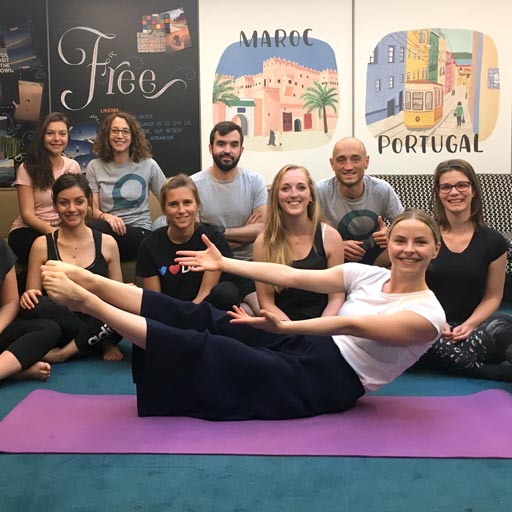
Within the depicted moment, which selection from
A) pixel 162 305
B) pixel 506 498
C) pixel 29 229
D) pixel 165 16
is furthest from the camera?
pixel 165 16

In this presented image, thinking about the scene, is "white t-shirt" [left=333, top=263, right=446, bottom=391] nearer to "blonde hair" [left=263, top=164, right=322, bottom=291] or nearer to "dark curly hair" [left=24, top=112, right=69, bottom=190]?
"blonde hair" [left=263, top=164, right=322, bottom=291]

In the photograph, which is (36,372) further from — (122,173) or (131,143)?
(131,143)

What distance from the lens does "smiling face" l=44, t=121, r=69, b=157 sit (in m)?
3.63

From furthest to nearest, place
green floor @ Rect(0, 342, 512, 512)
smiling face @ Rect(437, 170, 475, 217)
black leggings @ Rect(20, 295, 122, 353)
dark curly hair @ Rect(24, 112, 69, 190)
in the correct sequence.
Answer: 1. dark curly hair @ Rect(24, 112, 69, 190)
2. black leggings @ Rect(20, 295, 122, 353)
3. smiling face @ Rect(437, 170, 475, 217)
4. green floor @ Rect(0, 342, 512, 512)

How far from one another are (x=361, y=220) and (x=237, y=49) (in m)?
2.16

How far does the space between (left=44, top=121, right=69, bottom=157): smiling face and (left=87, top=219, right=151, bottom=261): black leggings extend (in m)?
0.49

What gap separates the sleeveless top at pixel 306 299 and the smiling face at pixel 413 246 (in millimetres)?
705

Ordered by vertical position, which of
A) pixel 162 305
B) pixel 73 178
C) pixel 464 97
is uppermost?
pixel 464 97

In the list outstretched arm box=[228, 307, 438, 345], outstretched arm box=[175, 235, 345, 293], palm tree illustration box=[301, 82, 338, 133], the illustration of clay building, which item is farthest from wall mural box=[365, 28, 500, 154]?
outstretched arm box=[228, 307, 438, 345]

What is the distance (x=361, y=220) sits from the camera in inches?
132

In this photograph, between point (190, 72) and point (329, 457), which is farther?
point (190, 72)

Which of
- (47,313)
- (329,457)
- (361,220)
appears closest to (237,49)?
(361,220)

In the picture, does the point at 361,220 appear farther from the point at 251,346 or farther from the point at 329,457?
the point at 329,457

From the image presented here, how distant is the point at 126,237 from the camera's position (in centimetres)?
356
